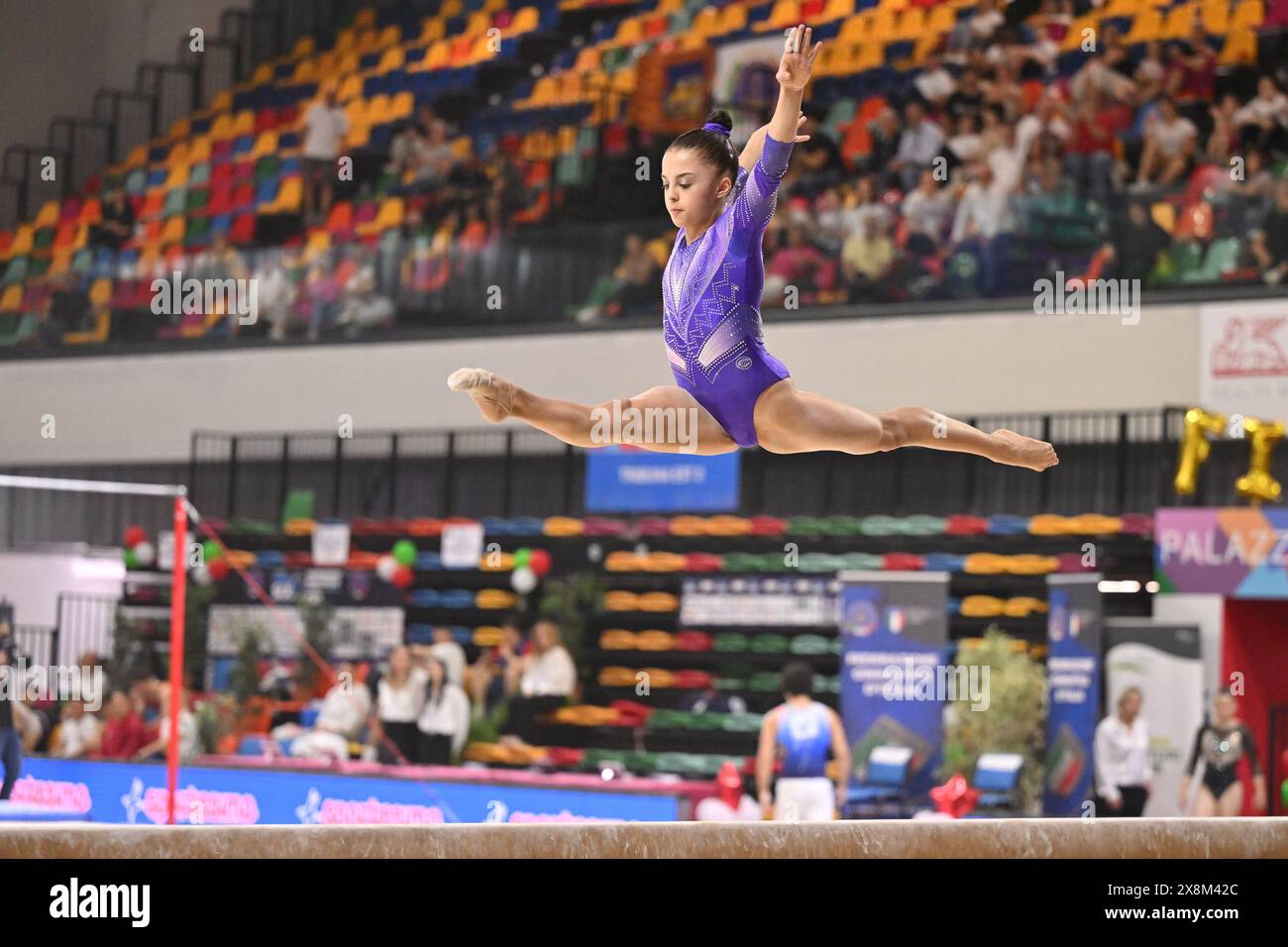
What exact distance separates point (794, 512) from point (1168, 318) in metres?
3.15

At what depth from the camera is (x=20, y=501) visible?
1770 cm

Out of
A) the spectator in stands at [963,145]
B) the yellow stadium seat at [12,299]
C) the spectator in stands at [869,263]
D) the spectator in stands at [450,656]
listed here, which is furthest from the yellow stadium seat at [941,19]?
the yellow stadium seat at [12,299]

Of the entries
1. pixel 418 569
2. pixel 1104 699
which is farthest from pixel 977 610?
pixel 418 569

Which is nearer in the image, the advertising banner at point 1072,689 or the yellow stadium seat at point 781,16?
the advertising banner at point 1072,689

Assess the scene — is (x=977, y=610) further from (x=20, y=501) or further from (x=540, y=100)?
(x=20, y=501)

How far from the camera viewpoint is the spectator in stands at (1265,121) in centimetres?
1216

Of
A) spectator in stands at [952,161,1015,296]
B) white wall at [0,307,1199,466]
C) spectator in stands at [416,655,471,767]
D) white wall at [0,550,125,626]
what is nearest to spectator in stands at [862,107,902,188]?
spectator in stands at [952,161,1015,296]

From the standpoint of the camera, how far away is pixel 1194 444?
11.3 meters

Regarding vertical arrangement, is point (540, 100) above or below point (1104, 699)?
above

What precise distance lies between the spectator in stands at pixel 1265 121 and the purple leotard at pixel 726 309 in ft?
28.0

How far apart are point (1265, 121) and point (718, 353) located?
883 centimetres

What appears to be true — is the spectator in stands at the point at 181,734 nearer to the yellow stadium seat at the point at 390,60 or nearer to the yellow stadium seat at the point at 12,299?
the yellow stadium seat at the point at 12,299

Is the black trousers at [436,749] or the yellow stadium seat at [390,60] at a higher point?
the yellow stadium seat at [390,60]

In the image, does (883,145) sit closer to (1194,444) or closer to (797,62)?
(1194,444)
